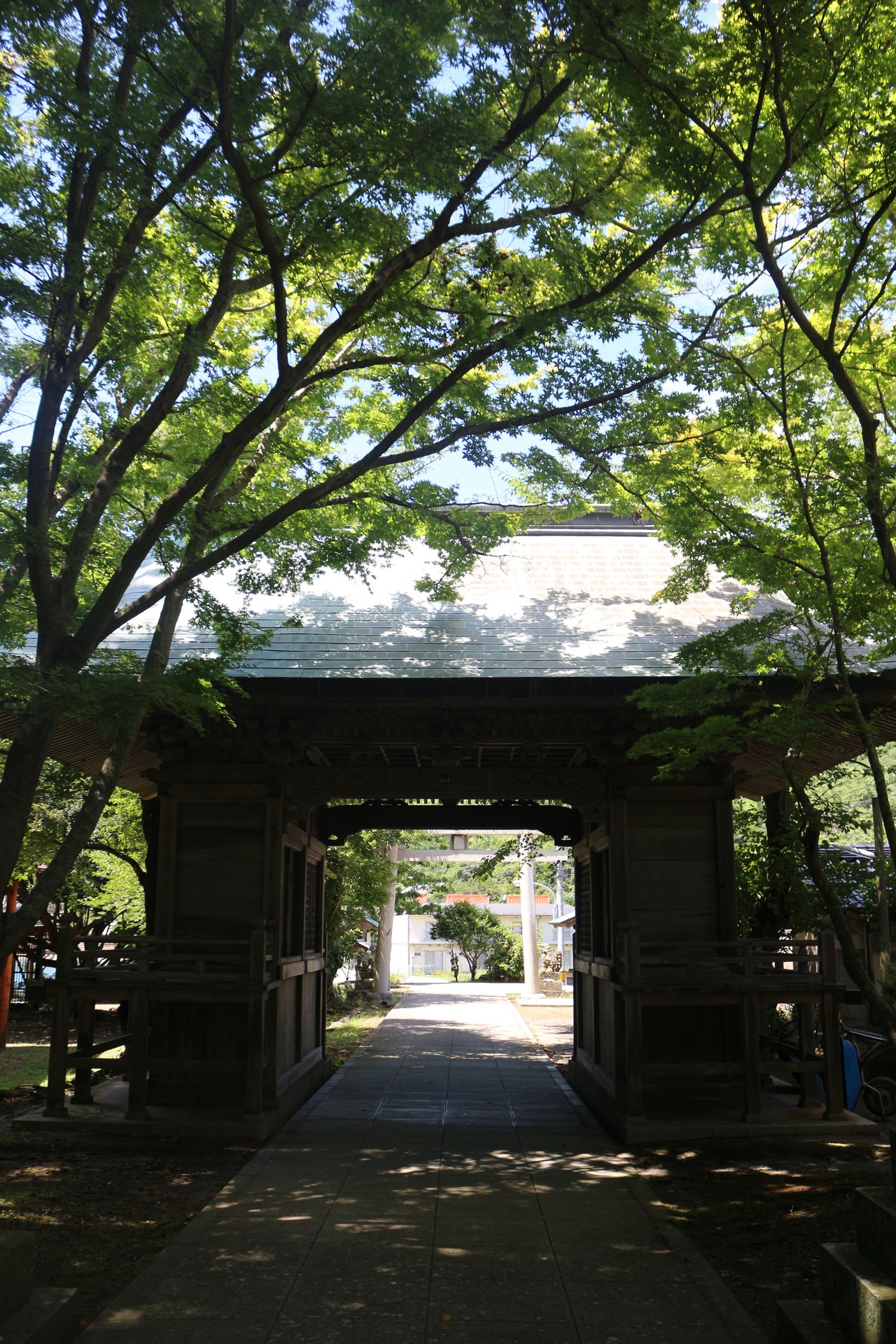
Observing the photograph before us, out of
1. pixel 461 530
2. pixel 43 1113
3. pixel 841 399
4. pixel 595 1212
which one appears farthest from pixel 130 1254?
pixel 841 399

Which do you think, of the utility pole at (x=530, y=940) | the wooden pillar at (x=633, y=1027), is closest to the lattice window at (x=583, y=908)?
the wooden pillar at (x=633, y=1027)

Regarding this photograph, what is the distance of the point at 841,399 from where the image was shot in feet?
27.8

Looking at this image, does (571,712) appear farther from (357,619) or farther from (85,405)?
(85,405)

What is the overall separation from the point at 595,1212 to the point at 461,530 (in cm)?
549

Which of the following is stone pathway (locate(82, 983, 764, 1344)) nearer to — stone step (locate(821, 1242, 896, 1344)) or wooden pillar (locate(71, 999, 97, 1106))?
stone step (locate(821, 1242, 896, 1344))

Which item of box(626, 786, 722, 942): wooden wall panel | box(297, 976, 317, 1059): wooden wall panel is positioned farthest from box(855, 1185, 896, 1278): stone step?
box(297, 976, 317, 1059): wooden wall panel

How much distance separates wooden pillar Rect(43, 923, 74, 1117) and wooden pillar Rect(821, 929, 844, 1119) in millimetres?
6960

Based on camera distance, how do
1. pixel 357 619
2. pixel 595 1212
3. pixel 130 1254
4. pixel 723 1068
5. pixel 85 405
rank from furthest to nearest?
1. pixel 357 619
2. pixel 723 1068
3. pixel 85 405
4. pixel 595 1212
5. pixel 130 1254

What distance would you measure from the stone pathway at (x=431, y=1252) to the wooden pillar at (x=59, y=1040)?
206 centimetres

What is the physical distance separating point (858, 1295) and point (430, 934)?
38.0 metres

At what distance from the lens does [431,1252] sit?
5.80 metres

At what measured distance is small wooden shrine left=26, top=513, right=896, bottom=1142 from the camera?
8938mm

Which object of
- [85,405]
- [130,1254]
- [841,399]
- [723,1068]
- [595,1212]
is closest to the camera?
[130,1254]

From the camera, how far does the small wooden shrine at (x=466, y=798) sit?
894 centimetres
